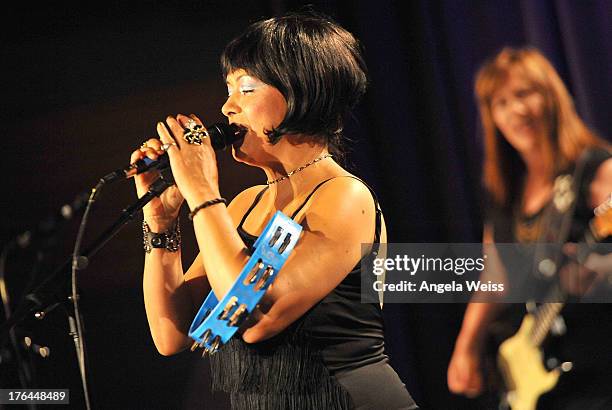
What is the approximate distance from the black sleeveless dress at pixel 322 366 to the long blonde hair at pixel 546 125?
2.07 feet

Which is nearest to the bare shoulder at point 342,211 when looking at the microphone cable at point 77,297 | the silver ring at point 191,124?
the silver ring at point 191,124

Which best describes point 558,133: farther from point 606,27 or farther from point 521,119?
point 606,27

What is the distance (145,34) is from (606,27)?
1.43 meters

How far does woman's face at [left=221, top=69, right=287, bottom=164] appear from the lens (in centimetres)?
165

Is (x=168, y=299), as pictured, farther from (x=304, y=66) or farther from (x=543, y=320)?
(x=543, y=320)

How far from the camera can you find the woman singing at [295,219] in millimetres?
1517

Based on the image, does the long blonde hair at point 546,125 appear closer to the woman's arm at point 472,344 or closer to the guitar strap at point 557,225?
the guitar strap at point 557,225

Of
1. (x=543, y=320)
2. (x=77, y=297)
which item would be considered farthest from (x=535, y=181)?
(x=77, y=297)

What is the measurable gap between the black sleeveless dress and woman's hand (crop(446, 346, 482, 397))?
53 centimetres

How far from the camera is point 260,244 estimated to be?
4.83ft

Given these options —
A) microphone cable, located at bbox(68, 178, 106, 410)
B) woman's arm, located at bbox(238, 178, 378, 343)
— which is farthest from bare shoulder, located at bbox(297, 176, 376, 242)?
microphone cable, located at bbox(68, 178, 106, 410)

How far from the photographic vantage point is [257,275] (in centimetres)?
146

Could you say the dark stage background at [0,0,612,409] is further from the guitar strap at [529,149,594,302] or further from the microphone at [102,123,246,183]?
the microphone at [102,123,246,183]

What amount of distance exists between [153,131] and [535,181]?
4.07ft
